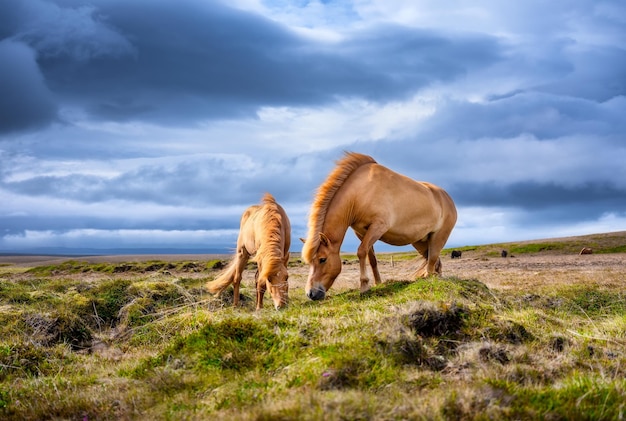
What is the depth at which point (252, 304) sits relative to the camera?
14727 mm

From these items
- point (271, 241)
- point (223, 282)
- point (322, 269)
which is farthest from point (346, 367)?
point (223, 282)

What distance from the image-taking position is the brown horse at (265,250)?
38.1 ft

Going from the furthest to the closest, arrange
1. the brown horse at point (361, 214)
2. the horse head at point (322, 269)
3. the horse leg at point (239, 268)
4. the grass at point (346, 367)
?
the horse leg at point (239, 268)
the brown horse at point (361, 214)
the horse head at point (322, 269)
the grass at point (346, 367)

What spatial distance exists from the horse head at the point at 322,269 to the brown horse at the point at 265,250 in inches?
25.3

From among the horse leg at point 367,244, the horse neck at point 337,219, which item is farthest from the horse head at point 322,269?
the horse leg at point 367,244

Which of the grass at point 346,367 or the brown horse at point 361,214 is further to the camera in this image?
the brown horse at point 361,214

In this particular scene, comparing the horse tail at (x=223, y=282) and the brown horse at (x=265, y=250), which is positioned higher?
the brown horse at (x=265, y=250)

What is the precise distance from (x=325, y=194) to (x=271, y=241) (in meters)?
1.68

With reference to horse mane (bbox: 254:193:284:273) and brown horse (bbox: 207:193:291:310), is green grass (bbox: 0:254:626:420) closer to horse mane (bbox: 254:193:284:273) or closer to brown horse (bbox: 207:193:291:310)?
brown horse (bbox: 207:193:291:310)

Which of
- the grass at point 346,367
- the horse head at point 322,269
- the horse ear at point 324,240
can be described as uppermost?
the horse ear at point 324,240

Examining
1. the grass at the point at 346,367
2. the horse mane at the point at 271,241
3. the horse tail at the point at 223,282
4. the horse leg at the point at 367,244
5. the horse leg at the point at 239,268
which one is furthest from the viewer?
the horse tail at the point at 223,282

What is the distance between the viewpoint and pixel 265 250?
12.1 meters

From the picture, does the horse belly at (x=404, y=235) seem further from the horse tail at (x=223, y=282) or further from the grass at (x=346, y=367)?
the horse tail at (x=223, y=282)

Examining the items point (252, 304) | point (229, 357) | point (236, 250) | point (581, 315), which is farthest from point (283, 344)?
point (236, 250)
